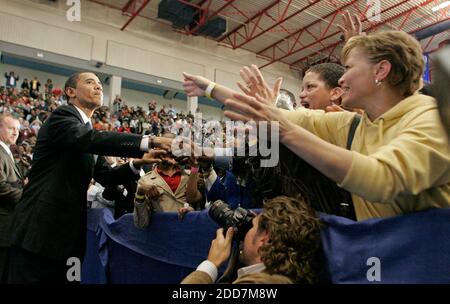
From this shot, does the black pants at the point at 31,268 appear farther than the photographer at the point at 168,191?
No

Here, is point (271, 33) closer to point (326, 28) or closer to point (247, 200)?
point (326, 28)

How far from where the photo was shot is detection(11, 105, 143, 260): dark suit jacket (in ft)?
Answer: 6.60

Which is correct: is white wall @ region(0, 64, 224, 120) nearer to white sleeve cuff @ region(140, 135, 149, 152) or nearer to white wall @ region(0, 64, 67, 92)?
white wall @ region(0, 64, 67, 92)

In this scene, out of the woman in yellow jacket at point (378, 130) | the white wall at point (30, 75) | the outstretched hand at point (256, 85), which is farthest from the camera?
the white wall at point (30, 75)

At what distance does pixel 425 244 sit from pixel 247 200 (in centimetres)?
92

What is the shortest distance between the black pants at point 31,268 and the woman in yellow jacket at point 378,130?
1312 mm

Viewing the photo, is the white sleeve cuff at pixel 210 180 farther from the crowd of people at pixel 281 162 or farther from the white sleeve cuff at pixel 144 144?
the white sleeve cuff at pixel 144 144

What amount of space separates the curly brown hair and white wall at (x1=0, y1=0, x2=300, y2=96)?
38.9ft

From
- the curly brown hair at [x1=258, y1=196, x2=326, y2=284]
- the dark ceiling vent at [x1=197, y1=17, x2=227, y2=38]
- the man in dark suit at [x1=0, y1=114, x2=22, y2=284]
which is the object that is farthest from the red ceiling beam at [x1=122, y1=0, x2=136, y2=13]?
the curly brown hair at [x1=258, y1=196, x2=326, y2=284]

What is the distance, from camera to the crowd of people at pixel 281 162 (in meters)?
1.02

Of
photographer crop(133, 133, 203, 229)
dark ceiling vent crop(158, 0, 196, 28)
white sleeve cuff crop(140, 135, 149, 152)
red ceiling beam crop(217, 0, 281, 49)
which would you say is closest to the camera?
white sleeve cuff crop(140, 135, 149, 152)

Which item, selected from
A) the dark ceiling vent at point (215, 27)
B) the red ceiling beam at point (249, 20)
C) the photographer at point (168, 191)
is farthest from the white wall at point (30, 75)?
the photographer at point (168, 191)
